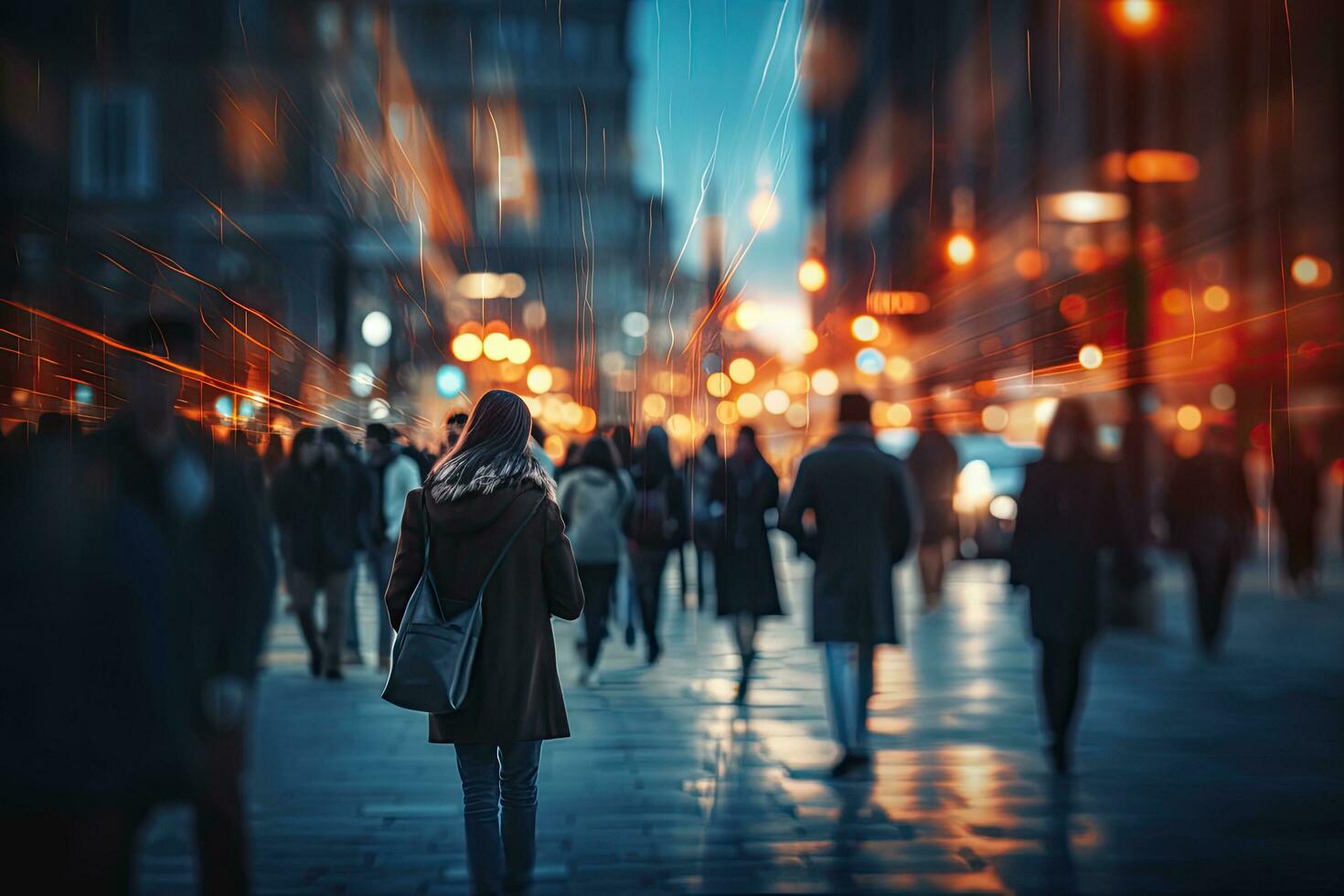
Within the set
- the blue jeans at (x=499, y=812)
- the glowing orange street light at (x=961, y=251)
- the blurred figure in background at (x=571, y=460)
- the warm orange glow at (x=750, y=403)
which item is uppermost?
the glowing orange street light at (x=961, y=251)

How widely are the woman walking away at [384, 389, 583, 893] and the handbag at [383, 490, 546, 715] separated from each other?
44 millimetres

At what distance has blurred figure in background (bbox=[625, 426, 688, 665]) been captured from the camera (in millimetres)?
11172

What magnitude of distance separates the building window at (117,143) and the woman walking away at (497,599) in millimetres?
8366

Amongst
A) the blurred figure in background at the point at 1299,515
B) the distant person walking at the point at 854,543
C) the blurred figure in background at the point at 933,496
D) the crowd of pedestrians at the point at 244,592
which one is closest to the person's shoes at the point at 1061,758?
the crowd of pedestrians at the point at 244,592

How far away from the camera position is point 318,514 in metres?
10.3

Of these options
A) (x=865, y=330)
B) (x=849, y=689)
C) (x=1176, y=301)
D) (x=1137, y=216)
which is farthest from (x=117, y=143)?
(x=865, y=330)

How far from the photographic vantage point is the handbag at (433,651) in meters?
4.49

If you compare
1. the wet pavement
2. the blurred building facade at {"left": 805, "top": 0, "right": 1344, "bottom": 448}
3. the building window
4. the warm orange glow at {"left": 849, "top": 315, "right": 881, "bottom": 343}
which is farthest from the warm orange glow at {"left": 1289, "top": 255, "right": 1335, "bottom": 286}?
the building window

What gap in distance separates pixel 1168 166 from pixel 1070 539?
20.7 m

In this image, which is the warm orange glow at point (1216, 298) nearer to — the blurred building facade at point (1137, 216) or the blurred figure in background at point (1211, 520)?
the blurred building facade at point (1137, 216)

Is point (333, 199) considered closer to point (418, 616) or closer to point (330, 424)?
point (330, 424)

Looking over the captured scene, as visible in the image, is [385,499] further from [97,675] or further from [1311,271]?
[1311,271]

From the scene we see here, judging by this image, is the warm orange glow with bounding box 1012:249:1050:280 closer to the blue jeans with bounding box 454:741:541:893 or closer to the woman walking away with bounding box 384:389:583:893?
the woman walking away with bounding box 384:389:583:893

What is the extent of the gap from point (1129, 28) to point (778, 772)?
9.51m
